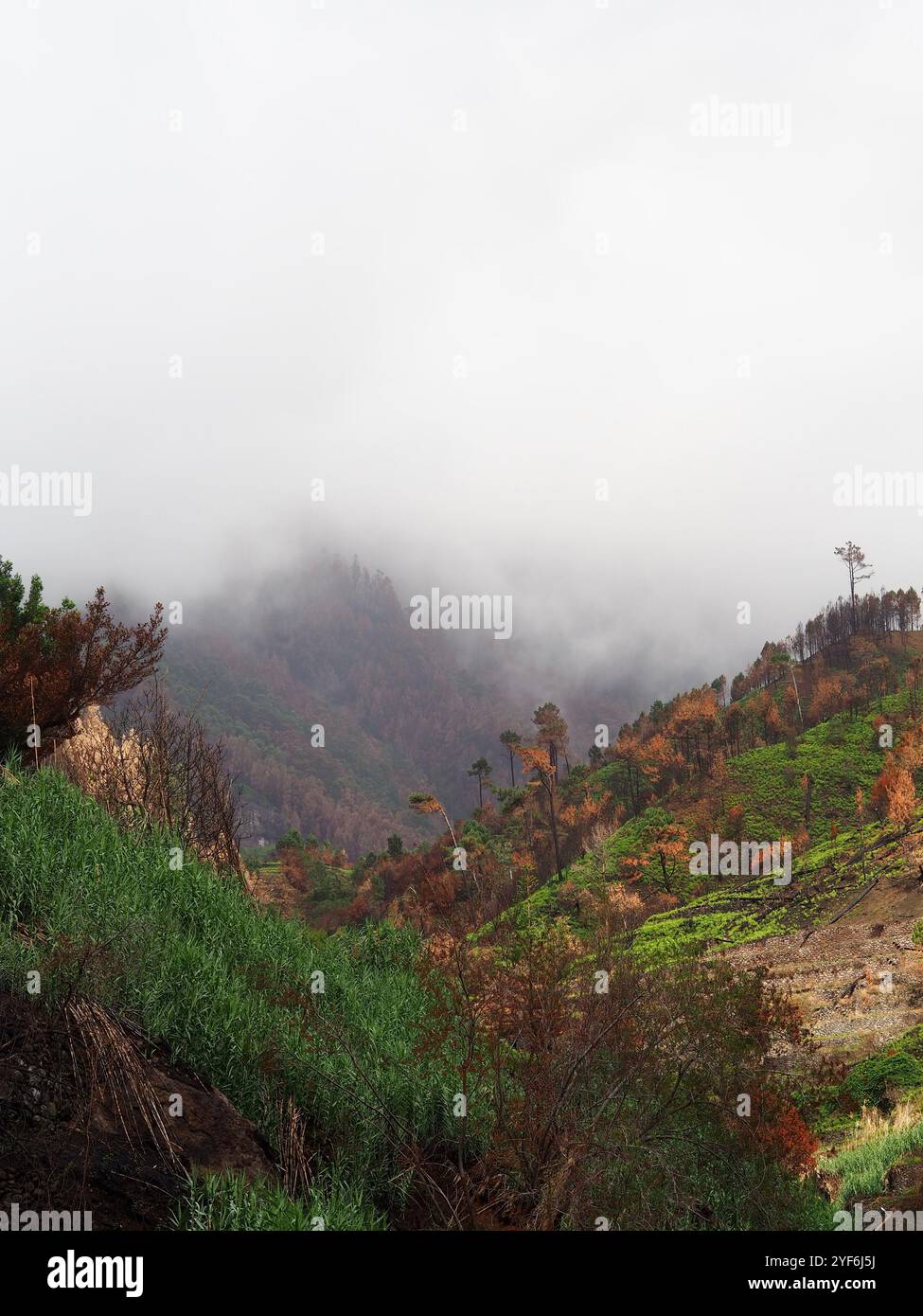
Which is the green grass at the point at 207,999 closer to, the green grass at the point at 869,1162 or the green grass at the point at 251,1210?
the green grass at the point at 251,1210

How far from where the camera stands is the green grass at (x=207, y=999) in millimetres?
5492

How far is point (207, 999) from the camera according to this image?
6.09m

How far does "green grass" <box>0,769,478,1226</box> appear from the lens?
5492 mm

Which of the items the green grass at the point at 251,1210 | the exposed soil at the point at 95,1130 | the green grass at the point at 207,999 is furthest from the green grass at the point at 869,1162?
the exposed soil at the point at 95,1130

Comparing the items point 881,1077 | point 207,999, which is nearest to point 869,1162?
point 881,1077

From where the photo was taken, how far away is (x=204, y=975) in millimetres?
6328

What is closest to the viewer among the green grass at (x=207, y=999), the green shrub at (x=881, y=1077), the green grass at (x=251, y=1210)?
the green grass at (x=251, y=1210)

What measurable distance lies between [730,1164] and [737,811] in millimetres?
30150

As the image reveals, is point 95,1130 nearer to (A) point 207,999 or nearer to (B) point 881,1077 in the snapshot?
(A) point 207,999

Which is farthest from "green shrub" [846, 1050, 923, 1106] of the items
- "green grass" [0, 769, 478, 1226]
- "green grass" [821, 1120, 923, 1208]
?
"green grass" [0, 769, 478, 1226]

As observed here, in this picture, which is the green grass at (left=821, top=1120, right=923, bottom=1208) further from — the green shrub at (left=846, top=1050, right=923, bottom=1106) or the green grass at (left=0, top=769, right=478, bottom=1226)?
the green grass at (left=0, top=769, right=478, bottom=1226)

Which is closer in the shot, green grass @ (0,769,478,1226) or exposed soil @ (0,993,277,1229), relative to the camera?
exposed soil @ (0,993,277,1229)
